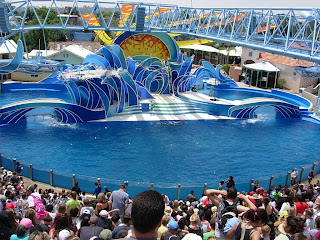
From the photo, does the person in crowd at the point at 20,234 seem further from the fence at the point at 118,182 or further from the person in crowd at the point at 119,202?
the fence at the point at 118,182

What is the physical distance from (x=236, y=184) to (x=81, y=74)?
1450 cm

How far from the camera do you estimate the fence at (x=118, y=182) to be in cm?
1489

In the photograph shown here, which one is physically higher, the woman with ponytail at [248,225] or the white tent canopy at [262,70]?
the woman with ponytail at [248,225]

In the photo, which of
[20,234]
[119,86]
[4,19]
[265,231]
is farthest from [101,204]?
[4,19]

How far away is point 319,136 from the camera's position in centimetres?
2620

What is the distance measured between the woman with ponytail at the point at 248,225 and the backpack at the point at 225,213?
21cm

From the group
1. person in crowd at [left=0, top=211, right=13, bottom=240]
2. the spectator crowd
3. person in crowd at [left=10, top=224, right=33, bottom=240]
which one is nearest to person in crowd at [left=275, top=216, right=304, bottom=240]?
the spectator crowd

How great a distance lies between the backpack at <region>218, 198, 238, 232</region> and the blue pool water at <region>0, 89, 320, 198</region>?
947cm

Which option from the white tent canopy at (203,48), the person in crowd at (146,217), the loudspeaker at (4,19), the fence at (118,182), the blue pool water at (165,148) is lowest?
the blue pool water at (165,148)

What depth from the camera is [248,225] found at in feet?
21.7

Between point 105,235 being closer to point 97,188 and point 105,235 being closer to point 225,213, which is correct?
point 225,213

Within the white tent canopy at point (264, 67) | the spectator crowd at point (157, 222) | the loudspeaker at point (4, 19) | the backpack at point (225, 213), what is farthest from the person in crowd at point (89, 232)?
the white tent canopy at point (264, 67)

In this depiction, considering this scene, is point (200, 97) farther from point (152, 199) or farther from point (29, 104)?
point (152, 199)

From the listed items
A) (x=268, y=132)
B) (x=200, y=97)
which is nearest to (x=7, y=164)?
(x=268, y=132)
